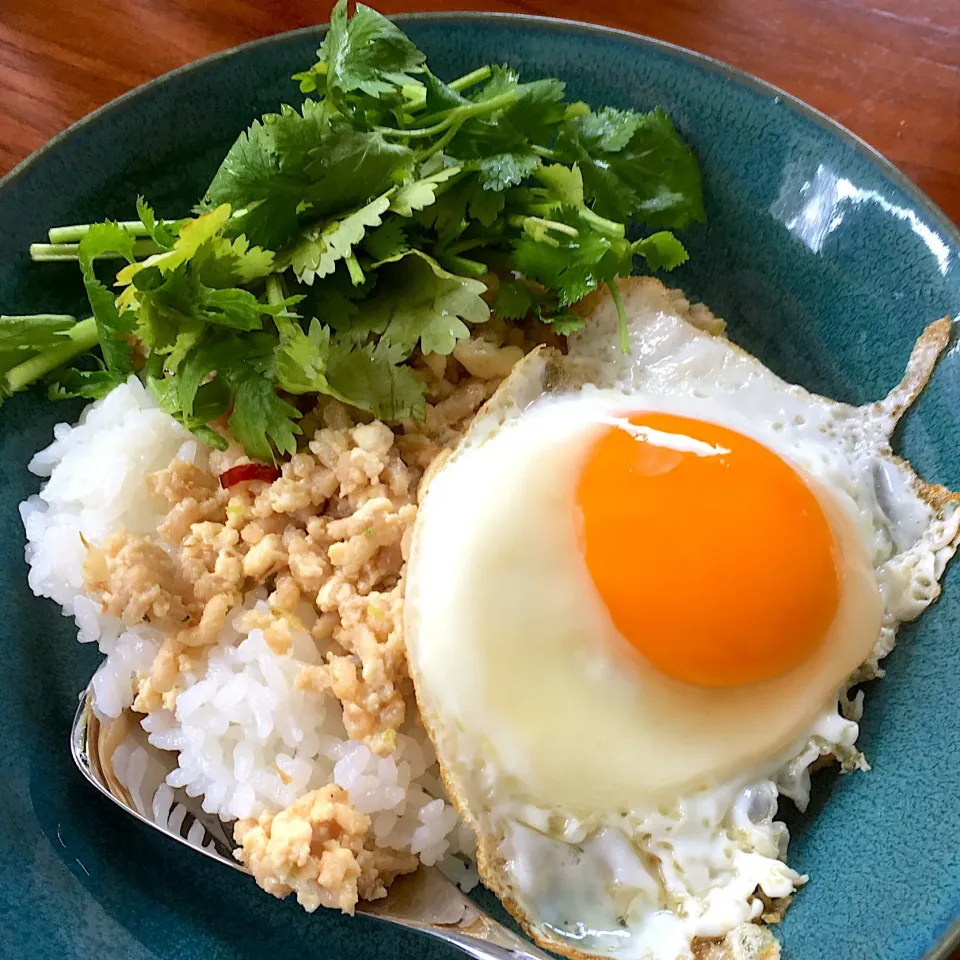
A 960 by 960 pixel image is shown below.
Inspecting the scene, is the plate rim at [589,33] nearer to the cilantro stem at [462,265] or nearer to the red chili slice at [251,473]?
the cilantro stem at [462,265]

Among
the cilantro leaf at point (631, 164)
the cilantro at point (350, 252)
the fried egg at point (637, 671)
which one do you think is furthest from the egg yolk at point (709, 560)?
the cilantro leaf at point (631, 164)

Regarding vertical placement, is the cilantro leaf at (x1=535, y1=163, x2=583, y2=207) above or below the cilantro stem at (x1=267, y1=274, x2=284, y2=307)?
above

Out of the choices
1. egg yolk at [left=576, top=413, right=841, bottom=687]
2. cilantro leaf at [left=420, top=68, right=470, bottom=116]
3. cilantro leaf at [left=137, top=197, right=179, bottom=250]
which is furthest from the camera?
cilantro leaf at [left=420, top=68, right=470, bottom=116]

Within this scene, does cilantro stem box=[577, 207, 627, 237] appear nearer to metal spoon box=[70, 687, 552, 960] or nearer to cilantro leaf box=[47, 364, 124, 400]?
cilantro leaf box=[47, 364, 124, 400]

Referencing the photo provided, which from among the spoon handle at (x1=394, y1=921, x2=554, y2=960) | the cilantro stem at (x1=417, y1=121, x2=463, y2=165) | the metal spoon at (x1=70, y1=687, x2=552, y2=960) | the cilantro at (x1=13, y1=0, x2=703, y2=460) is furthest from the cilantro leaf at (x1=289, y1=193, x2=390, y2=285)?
the spoon handle at (x1=394, y1=921, x2=554, y2=960)

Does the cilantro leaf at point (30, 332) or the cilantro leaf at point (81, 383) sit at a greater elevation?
the cilantro leaf at point (30, 332)

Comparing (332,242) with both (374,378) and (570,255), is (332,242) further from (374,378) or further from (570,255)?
(570,255)

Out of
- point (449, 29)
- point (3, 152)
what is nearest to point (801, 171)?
point (449, 29)
